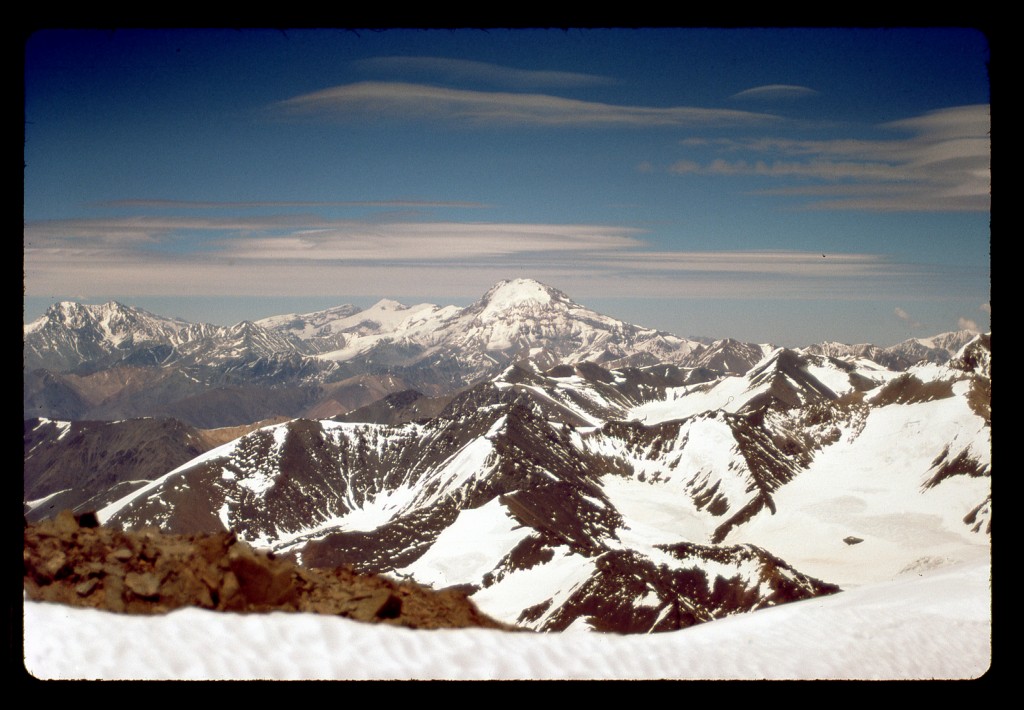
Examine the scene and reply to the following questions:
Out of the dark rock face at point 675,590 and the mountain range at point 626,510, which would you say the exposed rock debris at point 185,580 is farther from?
the mountain range at point 626,510

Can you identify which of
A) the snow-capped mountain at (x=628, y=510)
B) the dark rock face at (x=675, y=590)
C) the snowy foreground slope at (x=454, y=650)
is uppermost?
the snowy foreground slope at (x=454, y=650)

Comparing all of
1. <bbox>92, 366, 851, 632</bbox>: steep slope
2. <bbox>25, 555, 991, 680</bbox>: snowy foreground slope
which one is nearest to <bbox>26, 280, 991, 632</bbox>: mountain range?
<bbox>92, 366, 851, 632</bbox>: steep slope

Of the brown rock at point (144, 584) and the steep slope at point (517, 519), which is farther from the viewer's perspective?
the steep slope at point (517, 519)

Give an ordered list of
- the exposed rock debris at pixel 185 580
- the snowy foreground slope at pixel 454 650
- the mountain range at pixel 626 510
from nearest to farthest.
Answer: the snowy foreground slope at pixel 454 650, the exposed rock debris at pixel 185 580, the mountain range at pixel 626 510

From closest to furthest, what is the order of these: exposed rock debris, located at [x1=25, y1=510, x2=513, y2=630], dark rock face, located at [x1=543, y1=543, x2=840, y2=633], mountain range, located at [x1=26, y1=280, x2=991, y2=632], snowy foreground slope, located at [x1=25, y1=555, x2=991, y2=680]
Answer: snowy foreground slope, located at [x1=25, y1=555, x2=991, y2=680], exposed rock debris, located at [x1=25, y1=510, x2=513, y2=630], dark rock face, located at [x1=543, y1=543, x2=840, y2=633], mountain range, located at [x1=26, y1=280, x2=991, y2=632]

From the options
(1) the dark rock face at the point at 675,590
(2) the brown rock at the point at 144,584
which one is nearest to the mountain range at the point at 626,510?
(1) the dark rock face at the point at 675,590

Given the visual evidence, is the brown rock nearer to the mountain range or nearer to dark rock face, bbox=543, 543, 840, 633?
dark rock face, bbox=543, 543, 840, 633
